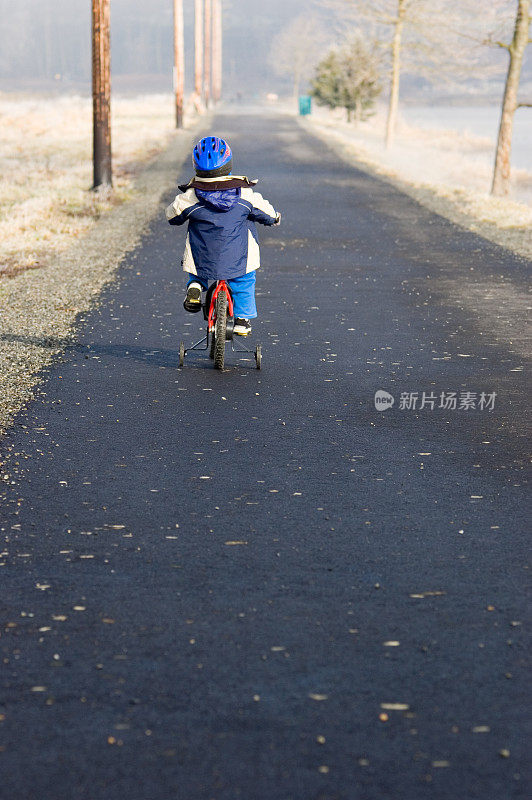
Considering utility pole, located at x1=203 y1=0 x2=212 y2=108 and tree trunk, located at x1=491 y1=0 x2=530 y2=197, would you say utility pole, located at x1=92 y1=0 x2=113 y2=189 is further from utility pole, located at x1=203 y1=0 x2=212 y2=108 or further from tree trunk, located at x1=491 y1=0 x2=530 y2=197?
utility pole, located at x1=203 y1=0 x2=212 y2=108

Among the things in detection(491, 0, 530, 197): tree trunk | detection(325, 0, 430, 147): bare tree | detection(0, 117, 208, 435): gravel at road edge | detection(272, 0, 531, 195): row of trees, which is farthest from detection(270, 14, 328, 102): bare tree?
detection(0, 117, 208, 435): gravel at road edge

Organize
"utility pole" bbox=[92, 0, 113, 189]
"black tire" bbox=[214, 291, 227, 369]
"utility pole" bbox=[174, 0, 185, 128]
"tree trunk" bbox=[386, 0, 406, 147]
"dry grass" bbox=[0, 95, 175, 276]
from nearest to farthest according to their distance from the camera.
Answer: "black tire" bbox=[214, 291, 227, 369] → "dry grass" bbox=[0, 95, 175, 276] → "utility pole" bbox=[92, 0, 113, 189] → "tree trunk" bbox=[386, 0, 406, 147] → "utility pole" bbox=[174, 0, 185, 128]

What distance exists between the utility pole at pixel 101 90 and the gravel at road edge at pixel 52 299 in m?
2.64

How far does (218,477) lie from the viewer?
584cm

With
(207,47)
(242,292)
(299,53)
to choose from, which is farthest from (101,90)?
(299,53)

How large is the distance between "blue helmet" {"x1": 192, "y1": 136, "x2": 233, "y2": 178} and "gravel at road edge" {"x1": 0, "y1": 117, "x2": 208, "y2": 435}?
2097mm

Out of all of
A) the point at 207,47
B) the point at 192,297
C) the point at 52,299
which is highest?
the point at 192,297

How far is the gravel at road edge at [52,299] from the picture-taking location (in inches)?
318

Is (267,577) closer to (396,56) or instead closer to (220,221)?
(220,221)

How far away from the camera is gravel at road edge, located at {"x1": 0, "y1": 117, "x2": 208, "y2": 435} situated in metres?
8.07

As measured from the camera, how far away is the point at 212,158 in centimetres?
768

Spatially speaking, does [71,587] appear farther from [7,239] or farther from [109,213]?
[109,213]

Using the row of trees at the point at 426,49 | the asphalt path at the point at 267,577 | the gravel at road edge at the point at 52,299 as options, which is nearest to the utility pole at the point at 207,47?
the row of trees at the point at 426,49

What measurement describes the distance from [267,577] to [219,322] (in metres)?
3.76
